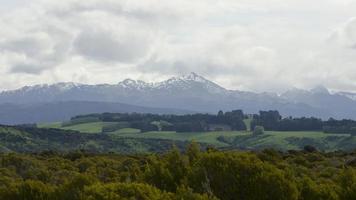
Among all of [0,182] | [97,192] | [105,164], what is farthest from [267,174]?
[105,164]

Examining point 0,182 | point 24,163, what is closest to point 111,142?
point 24,163

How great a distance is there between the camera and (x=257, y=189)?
816 inches

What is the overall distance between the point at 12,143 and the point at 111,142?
1359 inches

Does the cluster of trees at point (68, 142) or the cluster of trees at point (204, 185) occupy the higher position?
the cluster of trees at point (204, 185)

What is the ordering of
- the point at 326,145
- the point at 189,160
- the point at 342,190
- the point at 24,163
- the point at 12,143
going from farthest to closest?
1. the point at 326,145
2. the point at 12,143
3. the point at 24,163
4. the point at 189,160
5. the point at 342,190

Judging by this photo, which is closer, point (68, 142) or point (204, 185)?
point (204, 185)

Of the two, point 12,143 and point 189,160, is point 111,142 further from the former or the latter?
point 189,160

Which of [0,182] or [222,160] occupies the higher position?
[222,160]

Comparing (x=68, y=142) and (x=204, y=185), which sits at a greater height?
(x=204, y=185)

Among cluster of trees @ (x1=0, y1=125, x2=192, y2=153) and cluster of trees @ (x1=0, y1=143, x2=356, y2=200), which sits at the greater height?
cluster of trees @ (x1=0, y1=143, x2=356, y2=200)

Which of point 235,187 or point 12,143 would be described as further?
point 12,143

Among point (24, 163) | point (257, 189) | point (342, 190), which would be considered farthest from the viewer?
point (24, 163)

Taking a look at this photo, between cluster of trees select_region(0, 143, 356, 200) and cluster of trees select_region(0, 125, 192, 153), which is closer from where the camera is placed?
cluster of trees select_region(0, 143, 356, 200)

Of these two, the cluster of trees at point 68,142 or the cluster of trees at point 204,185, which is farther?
the cluster of trees at point 68,142
